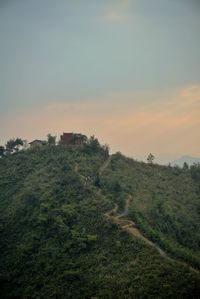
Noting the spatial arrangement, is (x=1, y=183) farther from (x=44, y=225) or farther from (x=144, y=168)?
(x=144, y=168)

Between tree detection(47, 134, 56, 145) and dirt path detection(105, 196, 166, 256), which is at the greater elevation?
tree detection(47, 134, 56, 145)

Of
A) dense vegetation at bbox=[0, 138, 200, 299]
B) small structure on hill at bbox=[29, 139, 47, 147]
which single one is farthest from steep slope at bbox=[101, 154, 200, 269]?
small structure on hill at bbox=[29, 139, 47, 147]

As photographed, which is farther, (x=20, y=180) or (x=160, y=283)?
(x=20, y=180)

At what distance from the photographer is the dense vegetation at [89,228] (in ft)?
98.6

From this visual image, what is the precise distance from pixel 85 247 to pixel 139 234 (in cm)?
669

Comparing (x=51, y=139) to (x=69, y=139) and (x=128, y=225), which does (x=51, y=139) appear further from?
(x=128, y=225)

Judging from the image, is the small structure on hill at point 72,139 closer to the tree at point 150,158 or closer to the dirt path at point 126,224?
the tree at point 150,158

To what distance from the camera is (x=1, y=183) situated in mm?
59625

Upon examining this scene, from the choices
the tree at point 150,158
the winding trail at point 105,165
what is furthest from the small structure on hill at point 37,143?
the tree at point 150,158

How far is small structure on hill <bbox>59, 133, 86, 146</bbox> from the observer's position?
73.6 m

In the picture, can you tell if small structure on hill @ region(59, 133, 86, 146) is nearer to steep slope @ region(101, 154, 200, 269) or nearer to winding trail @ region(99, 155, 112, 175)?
winding trail @ region(99, 155, 112, 175)

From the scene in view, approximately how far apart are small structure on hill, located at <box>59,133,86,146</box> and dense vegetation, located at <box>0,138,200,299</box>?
3.86m

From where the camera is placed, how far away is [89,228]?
4053 cm

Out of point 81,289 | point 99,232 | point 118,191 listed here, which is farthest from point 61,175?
point 81,289
